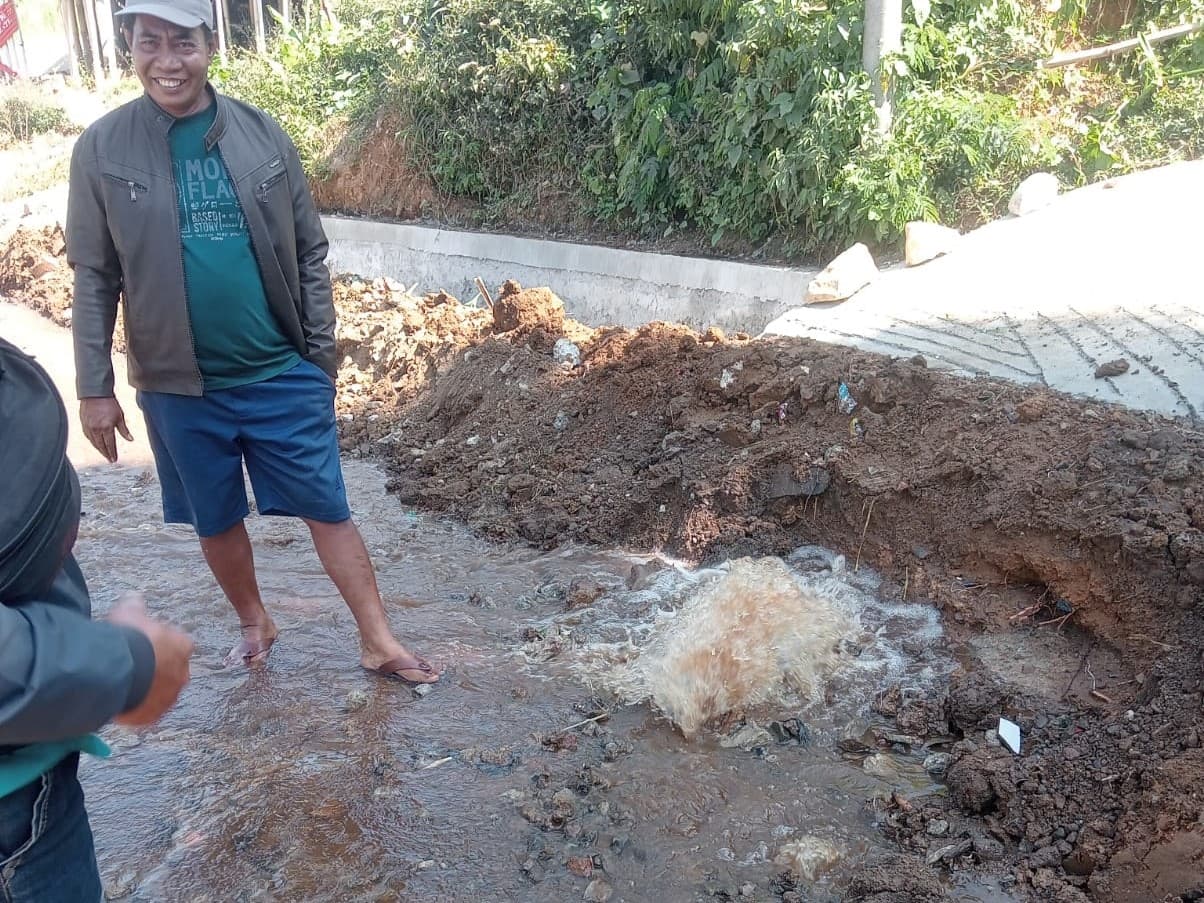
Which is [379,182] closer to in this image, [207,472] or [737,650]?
[207,472]

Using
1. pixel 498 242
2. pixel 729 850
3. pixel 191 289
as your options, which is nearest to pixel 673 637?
pixel 729 850

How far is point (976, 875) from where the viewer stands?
2619 mm

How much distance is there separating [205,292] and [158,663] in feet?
6.05

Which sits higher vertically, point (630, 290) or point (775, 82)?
point (775, 82)

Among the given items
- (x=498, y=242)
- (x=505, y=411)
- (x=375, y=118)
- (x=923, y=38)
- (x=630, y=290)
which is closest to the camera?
(x=505, y=411)

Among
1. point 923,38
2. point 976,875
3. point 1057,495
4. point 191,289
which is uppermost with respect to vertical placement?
point 923,38

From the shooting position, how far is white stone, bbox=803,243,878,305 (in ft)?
20.1

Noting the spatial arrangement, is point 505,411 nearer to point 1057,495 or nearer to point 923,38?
point 1057,495

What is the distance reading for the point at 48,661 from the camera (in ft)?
4.11

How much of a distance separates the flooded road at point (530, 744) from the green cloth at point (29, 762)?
53.5 inches

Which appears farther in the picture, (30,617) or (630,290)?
(630,290)

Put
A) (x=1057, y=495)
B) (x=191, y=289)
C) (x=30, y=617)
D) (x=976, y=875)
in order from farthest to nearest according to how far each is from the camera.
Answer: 1. (x=1057, y=495)
2. (x=191, y=289)
3. (x=976, y=875)
4. (x=30, y=617)

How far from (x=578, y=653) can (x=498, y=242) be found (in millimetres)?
6003

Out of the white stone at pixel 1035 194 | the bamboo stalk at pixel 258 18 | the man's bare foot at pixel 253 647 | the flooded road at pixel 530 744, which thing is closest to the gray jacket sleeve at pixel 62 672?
the flooded road at pixel 530 744
